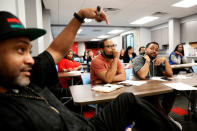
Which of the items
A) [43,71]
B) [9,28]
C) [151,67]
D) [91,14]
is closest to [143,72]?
[151,67]

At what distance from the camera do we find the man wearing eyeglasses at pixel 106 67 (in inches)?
70.4

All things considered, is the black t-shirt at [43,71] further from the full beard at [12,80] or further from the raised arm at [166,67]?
the raised arm at [166,67]

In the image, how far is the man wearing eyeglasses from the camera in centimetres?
179

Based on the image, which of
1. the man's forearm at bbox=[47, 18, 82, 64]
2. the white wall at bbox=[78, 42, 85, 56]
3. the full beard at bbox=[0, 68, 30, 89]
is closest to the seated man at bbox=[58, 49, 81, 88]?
the man's forearm at bbox=[47, 18, 82, 64]

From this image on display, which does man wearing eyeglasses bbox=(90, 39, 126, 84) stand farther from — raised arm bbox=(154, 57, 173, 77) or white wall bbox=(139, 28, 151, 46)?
white wall bbox=(139, 28, 151, 46)

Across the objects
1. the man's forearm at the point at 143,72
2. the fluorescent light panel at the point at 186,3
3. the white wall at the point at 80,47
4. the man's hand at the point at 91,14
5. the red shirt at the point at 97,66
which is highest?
the fluorescent light panel at the point at 186,3

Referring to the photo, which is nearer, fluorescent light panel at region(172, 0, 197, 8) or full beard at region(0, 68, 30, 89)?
full beard at region(0, 68, 30, 89)

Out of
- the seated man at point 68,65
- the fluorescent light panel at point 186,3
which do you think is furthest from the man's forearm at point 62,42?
the fluorescent light panel at point 186,3

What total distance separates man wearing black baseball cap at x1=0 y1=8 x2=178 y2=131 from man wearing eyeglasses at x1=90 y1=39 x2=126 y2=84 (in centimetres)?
71

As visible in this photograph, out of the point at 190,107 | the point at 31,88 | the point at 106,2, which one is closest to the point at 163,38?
the point at 106,2

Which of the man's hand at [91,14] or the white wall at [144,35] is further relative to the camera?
the white wall at [144,35]

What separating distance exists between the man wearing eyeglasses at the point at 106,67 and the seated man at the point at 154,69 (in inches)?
12.6

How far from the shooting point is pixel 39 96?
811 mm

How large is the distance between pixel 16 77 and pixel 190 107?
252cm
